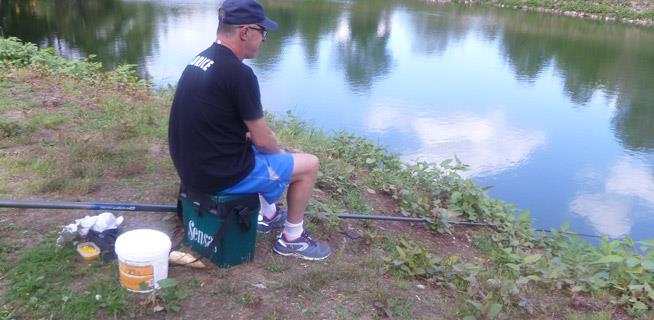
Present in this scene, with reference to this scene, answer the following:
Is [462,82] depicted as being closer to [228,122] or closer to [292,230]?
[292,230]

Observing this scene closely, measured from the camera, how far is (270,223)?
3148mm

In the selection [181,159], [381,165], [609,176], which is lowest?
[609,176]

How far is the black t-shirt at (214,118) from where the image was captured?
8.09 ft

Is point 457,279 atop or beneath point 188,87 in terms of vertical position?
beneath

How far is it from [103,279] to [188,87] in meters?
0.88

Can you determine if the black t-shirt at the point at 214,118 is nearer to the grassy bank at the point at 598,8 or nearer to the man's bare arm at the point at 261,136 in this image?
the man's bare arm at the point at 261,136

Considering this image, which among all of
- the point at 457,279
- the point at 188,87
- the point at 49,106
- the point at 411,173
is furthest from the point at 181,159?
the point at 49,106

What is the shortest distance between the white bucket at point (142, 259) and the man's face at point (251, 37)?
88 centimetres

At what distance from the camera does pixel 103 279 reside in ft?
8.00

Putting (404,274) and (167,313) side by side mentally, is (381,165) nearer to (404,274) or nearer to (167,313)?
(404,274)

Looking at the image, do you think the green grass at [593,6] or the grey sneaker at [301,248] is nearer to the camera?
the grey sneaker at [301,248]

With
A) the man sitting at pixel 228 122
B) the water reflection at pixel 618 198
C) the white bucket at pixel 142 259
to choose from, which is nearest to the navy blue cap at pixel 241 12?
the man sitting at pixel 228 122

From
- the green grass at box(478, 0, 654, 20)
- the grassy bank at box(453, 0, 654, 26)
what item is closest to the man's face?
the grassy bank at box(453, 0, 654, 26)

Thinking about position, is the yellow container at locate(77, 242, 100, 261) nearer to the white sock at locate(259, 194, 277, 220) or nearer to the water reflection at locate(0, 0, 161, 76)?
the white sock at locate(259, 194, 277, 220)
